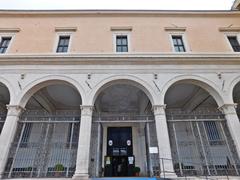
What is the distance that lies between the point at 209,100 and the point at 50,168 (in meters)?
11.6

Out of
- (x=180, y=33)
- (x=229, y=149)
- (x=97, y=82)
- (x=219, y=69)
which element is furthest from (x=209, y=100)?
(x=97, y=82)

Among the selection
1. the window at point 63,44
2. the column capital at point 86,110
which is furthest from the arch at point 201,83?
the window at point 63,44

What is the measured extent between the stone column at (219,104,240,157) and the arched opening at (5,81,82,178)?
8236mm

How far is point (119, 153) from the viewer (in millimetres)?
13070

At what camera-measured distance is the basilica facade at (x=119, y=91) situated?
29.2 feet

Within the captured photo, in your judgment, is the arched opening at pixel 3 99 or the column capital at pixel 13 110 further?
the arched opening at pixel 3 99

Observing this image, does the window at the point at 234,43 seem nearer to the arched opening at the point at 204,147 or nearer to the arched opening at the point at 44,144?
the arched opening at the point at 204,147

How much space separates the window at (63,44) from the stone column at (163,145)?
721 cm

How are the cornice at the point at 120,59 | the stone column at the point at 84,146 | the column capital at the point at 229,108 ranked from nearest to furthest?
the stone column at the point at 84,146 < the column capital at the point at 229,108 < the cornice at the point at 120,59

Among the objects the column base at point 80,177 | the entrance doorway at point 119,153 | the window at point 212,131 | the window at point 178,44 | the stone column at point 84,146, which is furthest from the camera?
the entrance doorway at point 119,153

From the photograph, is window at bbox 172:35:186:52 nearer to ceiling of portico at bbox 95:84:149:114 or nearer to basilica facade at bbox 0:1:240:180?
basilica facade at bbox 0:1:240:180

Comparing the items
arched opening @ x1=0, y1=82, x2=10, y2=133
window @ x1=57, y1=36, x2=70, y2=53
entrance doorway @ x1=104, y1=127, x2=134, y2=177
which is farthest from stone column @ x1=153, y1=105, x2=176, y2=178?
arched opening @ x1=0, y1=82, x2=10, y2=133

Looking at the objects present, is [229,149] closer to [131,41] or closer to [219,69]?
[219,69]

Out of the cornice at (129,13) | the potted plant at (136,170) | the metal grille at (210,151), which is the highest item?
the cornice at (129,13)
